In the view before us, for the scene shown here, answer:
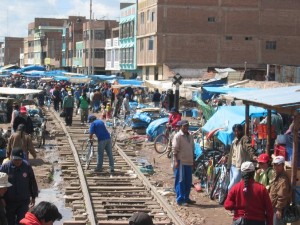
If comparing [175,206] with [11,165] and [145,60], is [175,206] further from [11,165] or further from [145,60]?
[145,60]

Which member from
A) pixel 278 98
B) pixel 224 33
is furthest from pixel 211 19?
pixel 278 98

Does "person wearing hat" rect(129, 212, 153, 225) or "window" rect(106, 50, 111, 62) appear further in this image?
"window" rect(106, 50, 111, 62)

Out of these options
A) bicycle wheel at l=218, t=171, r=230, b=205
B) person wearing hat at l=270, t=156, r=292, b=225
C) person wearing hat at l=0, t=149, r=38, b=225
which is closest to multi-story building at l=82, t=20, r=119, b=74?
bicycle wheel at l=218, t=171, r=230, b=205

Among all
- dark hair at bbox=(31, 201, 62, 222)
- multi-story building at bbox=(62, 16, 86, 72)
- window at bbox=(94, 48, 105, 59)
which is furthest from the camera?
multi-story building at bbox=(62, 16, 86, 72)

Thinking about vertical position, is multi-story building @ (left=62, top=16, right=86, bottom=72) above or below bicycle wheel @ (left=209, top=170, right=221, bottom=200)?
above

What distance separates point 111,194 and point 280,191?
672 centimetres

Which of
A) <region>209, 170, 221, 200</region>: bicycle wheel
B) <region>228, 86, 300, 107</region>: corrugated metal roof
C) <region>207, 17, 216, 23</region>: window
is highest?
<region>207, 17, 216, 23</region>: window

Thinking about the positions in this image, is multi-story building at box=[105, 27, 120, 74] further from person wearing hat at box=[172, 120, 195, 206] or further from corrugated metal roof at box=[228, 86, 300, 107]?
corrugated metal roof at box=[228, 86, 300, 107]

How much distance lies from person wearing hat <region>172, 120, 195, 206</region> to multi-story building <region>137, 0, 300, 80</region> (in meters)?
52.4

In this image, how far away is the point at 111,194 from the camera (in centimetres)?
1595

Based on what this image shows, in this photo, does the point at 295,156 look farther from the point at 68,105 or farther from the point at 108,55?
the point at 108,55

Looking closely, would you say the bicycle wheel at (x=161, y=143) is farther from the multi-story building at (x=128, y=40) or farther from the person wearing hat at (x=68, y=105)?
the multi-story building at (x=128, y=40)

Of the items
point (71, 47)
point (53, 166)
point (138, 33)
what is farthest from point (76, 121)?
point (71, 47)

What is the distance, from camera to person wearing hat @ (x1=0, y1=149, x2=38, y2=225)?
976 cm
